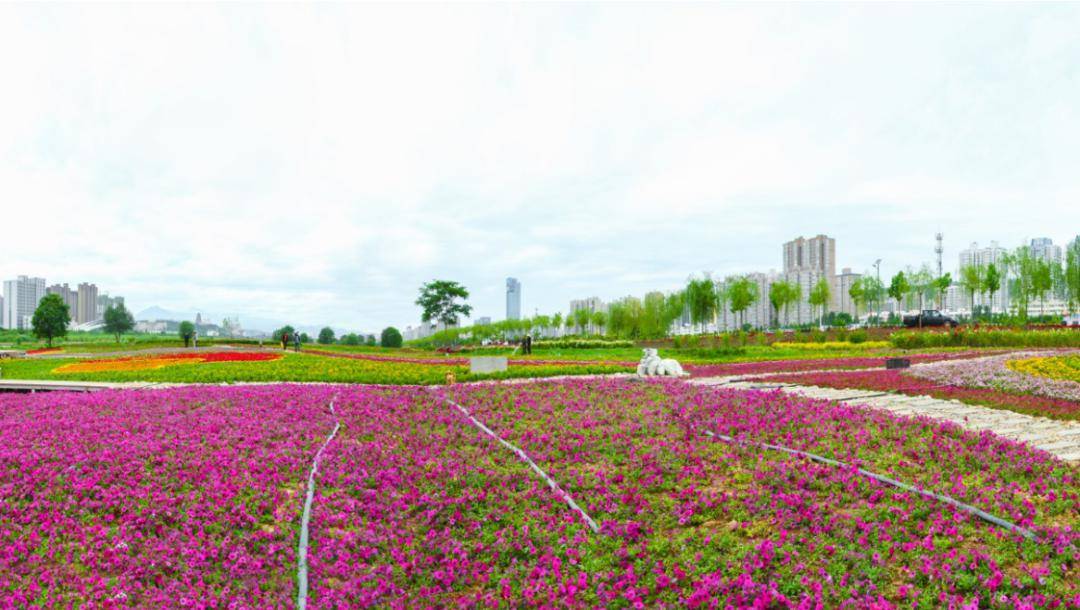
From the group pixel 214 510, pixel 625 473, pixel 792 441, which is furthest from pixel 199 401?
pixel 792 441

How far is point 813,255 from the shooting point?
8650cm

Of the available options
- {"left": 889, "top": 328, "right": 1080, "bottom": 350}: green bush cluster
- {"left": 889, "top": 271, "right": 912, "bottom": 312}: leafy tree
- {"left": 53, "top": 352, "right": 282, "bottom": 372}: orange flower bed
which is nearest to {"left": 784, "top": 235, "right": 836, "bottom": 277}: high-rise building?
{"left": 889, "top": 271, "right": 912, "bottom": 312}: leafy tree

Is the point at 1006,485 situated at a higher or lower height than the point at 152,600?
higher

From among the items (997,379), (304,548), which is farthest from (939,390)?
(304,548)

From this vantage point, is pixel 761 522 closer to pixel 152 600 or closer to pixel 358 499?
pixel 358 499

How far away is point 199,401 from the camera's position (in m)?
10.6

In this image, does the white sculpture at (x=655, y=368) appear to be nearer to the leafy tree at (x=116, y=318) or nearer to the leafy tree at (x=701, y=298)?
the leafy tree at (x=701, y=298)

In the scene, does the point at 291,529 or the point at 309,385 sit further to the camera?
the point at 309,385

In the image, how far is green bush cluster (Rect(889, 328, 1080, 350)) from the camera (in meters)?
23.7

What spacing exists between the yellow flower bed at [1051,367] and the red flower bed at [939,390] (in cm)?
186

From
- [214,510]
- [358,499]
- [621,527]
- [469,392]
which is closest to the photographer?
[621,527]

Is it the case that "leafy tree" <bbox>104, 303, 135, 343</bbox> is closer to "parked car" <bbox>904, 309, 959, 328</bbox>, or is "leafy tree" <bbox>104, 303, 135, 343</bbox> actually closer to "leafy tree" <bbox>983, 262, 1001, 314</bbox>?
"parked car" <bbox>904, 309, 959, 328</bbox>

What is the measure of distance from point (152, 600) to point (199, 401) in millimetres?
7169

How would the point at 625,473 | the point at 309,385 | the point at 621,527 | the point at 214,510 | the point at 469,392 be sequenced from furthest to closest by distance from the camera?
the point at 309,385, the point at 469,392, the point at 625,473, the point at 214,510, the point at 621,527
